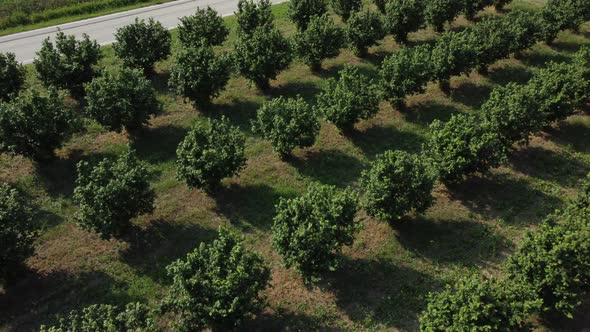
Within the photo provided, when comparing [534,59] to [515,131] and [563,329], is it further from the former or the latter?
[563,329]

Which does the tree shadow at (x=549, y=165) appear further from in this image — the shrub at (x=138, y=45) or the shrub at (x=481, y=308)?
the shrub at (x=138, y=45)

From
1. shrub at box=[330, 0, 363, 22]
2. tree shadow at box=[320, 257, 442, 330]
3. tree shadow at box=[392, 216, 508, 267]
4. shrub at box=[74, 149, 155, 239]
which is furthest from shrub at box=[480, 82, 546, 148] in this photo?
shrub at box=[74, 149, 155, 239]

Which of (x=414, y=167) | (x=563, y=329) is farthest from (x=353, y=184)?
(x=563, y=329)

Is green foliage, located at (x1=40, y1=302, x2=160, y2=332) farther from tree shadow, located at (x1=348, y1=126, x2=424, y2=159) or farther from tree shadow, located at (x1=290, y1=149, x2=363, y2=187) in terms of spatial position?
tree shadow, located at (x1=348, y1=126, x2=424, y2=159)

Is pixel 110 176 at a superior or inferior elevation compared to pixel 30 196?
superior

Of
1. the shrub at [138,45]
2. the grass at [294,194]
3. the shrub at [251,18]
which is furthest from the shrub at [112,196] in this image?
the shrub at [251,18]
